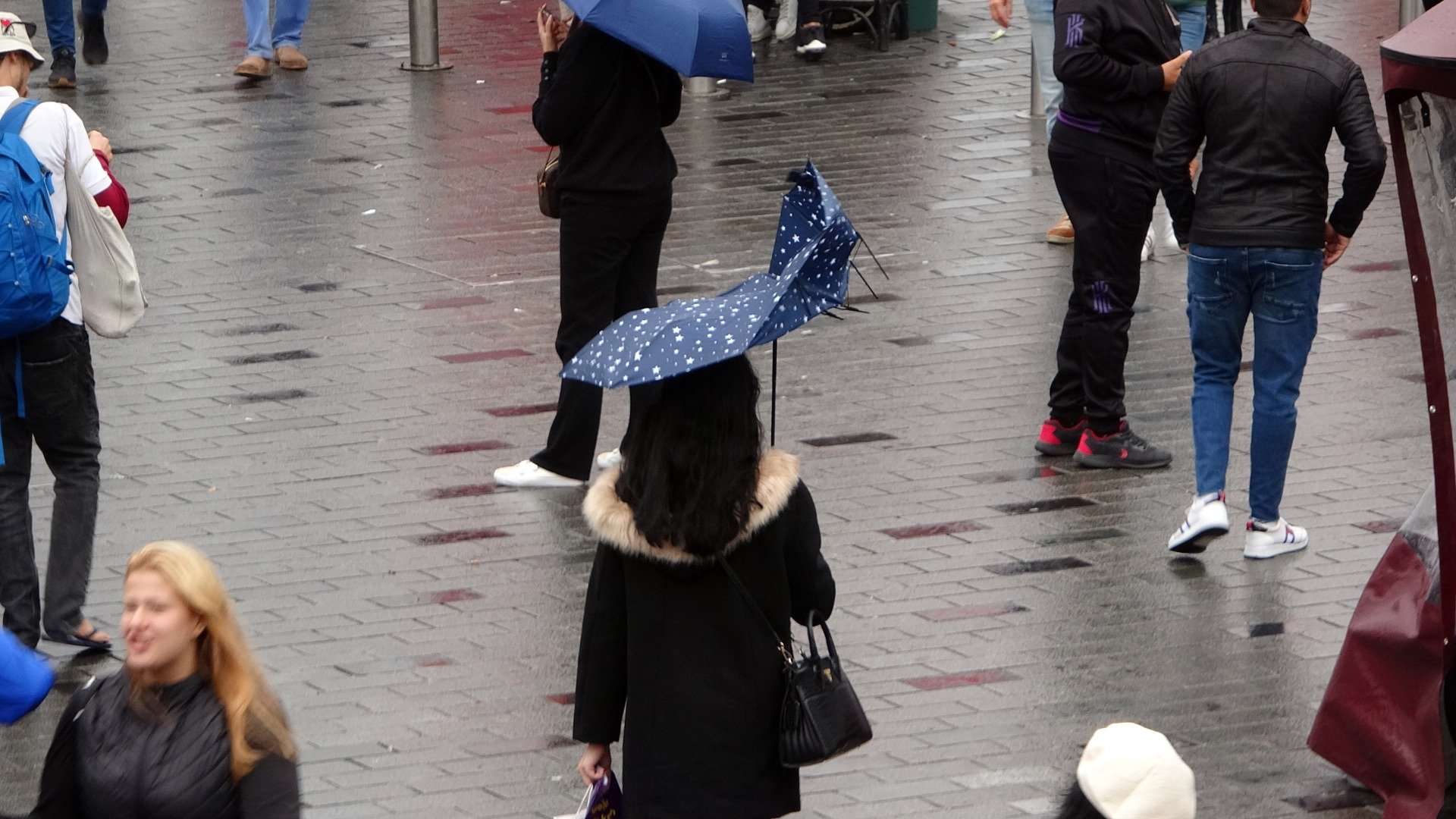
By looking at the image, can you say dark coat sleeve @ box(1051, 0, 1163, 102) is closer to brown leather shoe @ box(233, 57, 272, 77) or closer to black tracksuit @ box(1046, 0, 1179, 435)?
black tracksuit @ box(1046, 0, 1179, 435)

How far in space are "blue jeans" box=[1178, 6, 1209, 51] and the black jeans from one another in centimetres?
605

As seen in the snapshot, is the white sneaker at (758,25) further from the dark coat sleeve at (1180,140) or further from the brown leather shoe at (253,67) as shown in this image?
the dark coat sleeve at (1180,140)

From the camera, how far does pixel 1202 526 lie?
22.2 feet

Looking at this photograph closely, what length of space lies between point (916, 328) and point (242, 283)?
3188mm

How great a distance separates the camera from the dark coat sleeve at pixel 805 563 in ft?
13.8

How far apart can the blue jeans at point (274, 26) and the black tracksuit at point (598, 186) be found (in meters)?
6.93

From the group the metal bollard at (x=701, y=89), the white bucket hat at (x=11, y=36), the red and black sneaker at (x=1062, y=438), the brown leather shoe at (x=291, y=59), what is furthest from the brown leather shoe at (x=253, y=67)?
the red and black sneaker at (x=1062, y=438)

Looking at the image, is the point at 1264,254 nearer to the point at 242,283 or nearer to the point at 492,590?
the point at 492,590

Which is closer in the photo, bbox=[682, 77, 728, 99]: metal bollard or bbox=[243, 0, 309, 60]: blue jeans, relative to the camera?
bbox=[682, 77, 728, 99]: metal bollard

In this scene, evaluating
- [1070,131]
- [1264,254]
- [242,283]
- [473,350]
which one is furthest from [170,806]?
[242,283]

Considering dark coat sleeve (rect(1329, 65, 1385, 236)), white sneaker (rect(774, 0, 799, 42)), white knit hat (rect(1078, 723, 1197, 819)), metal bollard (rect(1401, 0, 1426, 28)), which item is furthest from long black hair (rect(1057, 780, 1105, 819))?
white sneaker (rect(774, 0, 799, 42))

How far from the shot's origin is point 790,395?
27.9 feet

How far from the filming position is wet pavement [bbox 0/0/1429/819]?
5.81 meters

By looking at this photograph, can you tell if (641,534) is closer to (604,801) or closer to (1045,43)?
(604,801)
